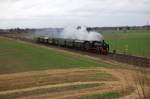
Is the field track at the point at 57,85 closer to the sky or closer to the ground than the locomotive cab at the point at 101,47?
closer to the ground

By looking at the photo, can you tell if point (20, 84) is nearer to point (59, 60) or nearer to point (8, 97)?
point (8, 97)

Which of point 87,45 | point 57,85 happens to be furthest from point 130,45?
point 57,85

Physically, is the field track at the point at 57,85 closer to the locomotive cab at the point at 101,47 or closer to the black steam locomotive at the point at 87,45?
the locomotive cab at the point at 101,47

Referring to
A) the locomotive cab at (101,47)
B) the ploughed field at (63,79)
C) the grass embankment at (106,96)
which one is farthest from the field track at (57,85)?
the locomotive cab at (101,47)

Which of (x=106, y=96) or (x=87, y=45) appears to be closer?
(x=106, y=96)

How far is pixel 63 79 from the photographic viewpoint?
32.5 m

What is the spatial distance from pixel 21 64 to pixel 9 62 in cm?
245

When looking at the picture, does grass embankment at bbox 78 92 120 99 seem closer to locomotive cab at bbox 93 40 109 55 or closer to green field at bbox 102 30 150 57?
green field at bbox 102 30 150 57

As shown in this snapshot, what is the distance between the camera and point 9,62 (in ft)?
140

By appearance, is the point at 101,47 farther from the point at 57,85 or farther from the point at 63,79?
the point at 57,85

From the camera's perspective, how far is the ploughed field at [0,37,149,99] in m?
27.4

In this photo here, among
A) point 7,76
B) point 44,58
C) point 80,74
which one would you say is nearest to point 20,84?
point 7,76

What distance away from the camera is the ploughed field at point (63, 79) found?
27.4 meters

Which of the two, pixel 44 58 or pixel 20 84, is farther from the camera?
pixel 44 58
